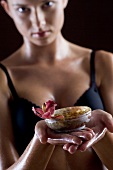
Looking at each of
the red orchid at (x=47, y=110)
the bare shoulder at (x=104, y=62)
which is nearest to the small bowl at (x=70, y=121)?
the red orchid at (x=47, y=110)

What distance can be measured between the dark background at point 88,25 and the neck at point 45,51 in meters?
0.25

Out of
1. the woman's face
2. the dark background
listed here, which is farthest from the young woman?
the dark background

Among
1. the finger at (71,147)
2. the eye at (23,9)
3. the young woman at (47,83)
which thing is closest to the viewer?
the finger at (71,147)

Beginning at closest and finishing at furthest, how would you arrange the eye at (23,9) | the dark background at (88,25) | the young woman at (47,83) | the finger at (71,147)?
the finger at (71,147), the young woman at (47,83), the eye at (23,9), the dark background at (88,25)

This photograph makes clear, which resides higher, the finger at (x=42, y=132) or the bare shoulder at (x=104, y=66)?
the finger at (x=42, y=132)

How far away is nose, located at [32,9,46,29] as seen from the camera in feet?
3.45

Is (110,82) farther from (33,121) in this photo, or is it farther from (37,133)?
(37,133)

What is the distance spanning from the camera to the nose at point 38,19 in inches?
41.4

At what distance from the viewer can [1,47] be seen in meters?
1.40

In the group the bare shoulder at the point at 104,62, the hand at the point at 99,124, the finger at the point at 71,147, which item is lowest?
the bare shoulder at the point at 104,62

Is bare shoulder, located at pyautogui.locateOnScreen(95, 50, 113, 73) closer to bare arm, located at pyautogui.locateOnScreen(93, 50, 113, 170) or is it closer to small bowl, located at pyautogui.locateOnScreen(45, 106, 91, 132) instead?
bare arm, located at pyautogui.locateOnScreen(93, 50, 113, 170)

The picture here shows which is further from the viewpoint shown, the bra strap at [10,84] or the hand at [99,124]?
the bra strap at [10,84]

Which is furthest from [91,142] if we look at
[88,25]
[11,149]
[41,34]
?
[88,25]

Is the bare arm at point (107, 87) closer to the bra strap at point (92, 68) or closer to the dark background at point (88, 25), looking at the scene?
the bra strap at point (92, 68)
